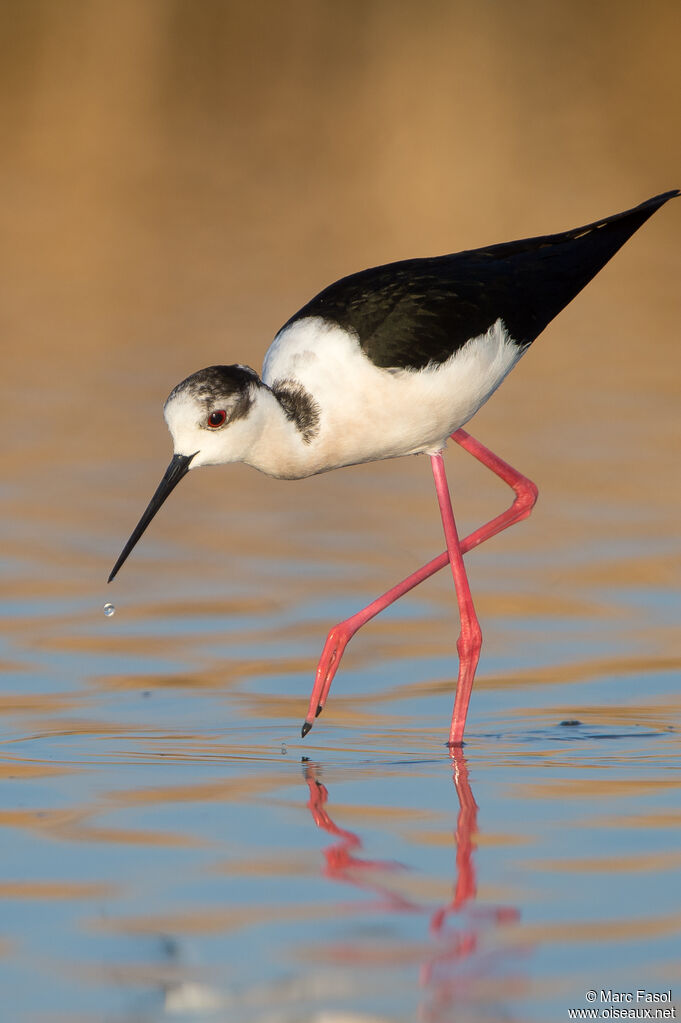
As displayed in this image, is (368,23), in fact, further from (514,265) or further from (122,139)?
(514,265)

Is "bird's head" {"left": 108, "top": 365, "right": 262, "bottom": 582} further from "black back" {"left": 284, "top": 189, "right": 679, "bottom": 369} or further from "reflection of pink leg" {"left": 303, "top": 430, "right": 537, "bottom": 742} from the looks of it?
"reflection of pink leg" {"left": 303, "top": 430, "right": 537, "bottom": 742}

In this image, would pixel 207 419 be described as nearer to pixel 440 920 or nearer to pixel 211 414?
pixel 211 414

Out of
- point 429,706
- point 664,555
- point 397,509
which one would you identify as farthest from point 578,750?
point 397,509

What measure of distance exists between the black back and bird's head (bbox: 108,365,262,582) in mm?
485

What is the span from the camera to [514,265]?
6629 millimetres

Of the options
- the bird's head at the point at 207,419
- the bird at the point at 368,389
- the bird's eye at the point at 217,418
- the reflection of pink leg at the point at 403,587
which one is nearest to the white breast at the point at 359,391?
the bird at the point at 368,389

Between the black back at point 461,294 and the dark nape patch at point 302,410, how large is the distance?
0.25 meters

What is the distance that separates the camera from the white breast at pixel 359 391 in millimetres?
5906

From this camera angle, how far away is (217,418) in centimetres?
565

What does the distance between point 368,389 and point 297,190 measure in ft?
48.7

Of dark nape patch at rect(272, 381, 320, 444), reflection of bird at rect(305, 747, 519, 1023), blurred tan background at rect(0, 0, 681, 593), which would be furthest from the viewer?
blurred tan background at rect(0, 0, 681, 593)

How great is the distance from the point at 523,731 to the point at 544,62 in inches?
710

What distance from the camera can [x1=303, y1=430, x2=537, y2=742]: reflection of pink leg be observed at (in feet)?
19.0

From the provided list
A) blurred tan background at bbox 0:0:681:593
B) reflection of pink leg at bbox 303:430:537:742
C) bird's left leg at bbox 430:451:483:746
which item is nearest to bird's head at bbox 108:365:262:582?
reflection of pink leg at bbox 303:430:537:742
